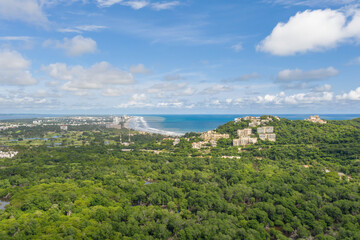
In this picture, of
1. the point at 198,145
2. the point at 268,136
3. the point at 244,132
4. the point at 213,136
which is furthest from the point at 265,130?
the point at 198,145

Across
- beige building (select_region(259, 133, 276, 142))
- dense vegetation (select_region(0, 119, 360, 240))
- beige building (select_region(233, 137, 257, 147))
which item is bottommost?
dense vegetation (select_region(0, 119, 360, 240))

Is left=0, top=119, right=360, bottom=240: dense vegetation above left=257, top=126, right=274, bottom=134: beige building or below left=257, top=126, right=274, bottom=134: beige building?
below

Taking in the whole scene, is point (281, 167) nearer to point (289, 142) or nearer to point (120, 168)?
point (289, 142)

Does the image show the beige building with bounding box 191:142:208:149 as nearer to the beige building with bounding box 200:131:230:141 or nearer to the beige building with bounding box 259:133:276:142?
the beige building with bounding box 200:131:230:141

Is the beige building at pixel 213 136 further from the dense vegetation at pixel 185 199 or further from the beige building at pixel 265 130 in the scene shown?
the dense vegetation at pixel 185 199

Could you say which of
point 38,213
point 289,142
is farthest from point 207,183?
point 289,142

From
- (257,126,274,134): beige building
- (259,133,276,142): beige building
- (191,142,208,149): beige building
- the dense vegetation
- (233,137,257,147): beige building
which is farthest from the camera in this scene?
(257,126,274,134): beige building

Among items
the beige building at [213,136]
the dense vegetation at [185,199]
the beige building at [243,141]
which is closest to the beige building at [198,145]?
the beige building at [213,136]

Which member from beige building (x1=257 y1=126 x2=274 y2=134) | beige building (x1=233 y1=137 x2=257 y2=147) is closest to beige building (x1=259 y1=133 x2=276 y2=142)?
beige building (x1=257 y1=126 x2=274 y2=134)
